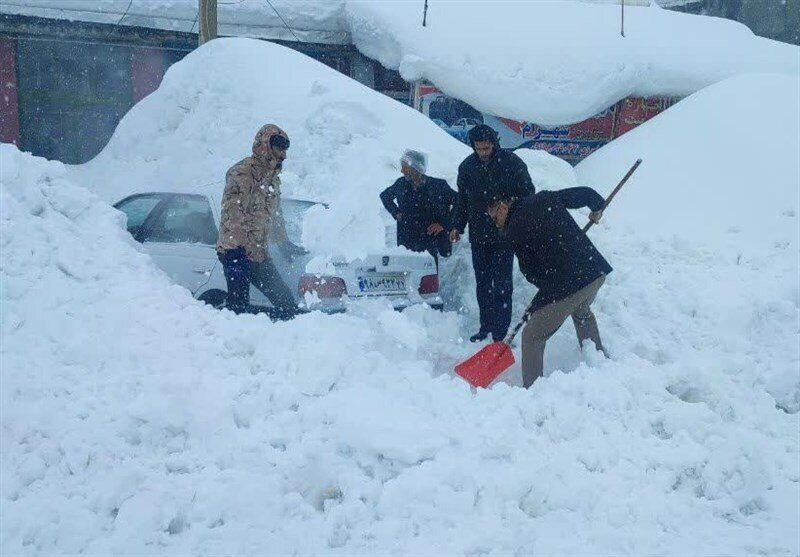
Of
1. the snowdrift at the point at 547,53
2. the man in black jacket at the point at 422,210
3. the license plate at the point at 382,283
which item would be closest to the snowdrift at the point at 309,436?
the license plate at the point at 382,283

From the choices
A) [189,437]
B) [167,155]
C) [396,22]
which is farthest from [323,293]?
[396,22]

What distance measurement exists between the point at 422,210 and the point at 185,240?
201 centimetres

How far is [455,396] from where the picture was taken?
456 cm

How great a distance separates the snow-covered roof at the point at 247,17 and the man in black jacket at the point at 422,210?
39.5ft

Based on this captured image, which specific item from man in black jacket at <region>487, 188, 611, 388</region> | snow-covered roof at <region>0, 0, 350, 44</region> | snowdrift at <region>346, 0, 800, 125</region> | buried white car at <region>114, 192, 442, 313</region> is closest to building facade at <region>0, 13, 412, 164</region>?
snow-covered roof at <region>0, 0, 350, 44</region>

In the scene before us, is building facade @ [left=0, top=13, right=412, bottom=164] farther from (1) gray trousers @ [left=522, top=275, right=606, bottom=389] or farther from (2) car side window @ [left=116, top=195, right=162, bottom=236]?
(1) gray trousers @ [left=522, top=275, right=606, bottom=389]

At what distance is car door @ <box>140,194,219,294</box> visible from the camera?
21.5 feet

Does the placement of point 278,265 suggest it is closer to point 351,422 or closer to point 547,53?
point 351,422

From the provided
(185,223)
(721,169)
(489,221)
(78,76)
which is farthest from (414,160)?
(78,76)

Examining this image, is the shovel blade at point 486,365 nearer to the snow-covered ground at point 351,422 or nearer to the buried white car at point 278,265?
the snow-covered ground at point 351,422

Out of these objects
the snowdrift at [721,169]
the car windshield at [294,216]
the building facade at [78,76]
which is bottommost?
the building facade at [78,76]

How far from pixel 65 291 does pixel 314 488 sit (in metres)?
2.03

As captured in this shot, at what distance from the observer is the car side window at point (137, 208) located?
23.2 feet

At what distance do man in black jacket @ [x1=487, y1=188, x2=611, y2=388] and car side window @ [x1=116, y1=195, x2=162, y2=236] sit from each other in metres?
3.25
